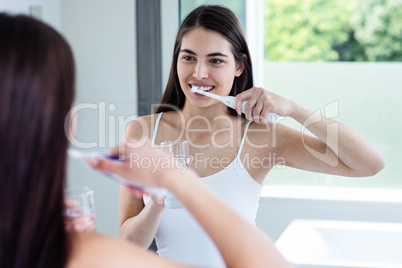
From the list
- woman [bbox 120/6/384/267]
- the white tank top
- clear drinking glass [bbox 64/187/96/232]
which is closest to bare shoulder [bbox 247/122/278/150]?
woman [bbox 120/6/384/267]

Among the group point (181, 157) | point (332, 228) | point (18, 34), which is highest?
point (18, 34)

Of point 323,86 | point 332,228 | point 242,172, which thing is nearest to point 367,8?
point 323,86

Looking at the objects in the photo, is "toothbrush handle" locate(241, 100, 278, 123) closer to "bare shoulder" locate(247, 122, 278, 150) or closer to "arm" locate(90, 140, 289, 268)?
"bare shoulder" locate(247, 122, 278, 150)

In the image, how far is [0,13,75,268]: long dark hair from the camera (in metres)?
0.70

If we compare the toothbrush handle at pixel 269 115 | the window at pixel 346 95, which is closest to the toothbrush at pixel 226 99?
the toothbrush handle at pixel 269 115

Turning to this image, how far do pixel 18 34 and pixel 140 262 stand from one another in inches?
13.8

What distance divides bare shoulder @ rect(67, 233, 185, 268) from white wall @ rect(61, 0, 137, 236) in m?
2.12

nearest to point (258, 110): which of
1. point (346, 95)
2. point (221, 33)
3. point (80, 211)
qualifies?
point (221, 33)

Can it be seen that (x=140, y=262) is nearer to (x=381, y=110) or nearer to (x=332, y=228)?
(x=332, y=228)

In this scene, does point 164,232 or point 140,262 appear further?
point 164,232

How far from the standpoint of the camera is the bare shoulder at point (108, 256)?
0.73 metres

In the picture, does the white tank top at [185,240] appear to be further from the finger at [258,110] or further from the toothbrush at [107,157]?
the toothbrush at [107,157]

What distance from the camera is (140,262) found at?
0.73m

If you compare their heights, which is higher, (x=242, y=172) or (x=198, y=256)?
(x=242, y=172)
